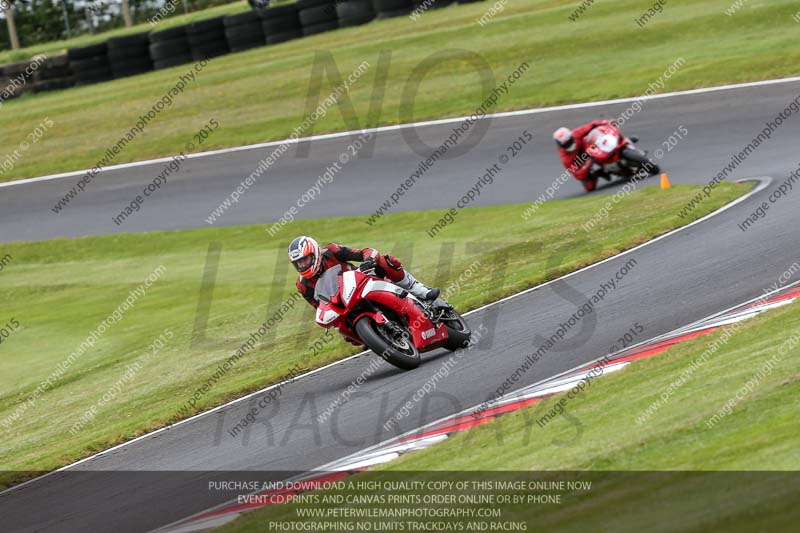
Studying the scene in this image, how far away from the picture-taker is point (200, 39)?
38250 millimetres

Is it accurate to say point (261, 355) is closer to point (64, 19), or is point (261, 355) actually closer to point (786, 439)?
point (786, 439)

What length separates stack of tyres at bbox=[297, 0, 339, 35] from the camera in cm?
3838

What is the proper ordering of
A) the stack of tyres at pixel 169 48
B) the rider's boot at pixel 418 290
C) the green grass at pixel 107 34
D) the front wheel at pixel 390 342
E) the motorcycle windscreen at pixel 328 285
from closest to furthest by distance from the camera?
1. the front wheel at pixel 390 342
2. the motorcycle windscreen at pixel 328 285
3. the rider's boot at pixel 418 290
4. the stack of tyres at pixel 169 48
5. the green grass at pixel 107 34

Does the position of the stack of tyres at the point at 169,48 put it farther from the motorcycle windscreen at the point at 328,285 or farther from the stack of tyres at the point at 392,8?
the motorcycle windscreen at the point at 328,285

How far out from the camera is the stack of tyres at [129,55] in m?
38.7

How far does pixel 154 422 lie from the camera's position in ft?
41.4

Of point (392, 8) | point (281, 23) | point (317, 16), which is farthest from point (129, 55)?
point (392, 8)

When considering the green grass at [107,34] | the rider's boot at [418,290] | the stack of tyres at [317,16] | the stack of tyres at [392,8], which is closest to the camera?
the rider's boot at [418,290]

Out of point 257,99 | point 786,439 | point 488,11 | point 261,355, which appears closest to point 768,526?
point 786,439

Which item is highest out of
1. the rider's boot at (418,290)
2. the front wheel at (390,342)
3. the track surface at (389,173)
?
the rider's boot at (418,290)

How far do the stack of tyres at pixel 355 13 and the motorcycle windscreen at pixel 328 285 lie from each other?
27.8 meters

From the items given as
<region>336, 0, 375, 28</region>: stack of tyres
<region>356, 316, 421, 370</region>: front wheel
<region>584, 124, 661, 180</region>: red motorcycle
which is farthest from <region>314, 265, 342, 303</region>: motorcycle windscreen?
<region>336, 0, 375, 28</region>: stack of tyres

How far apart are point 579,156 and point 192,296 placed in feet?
24.8

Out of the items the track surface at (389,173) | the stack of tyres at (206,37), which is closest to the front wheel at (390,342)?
the track surface at (389,173)
